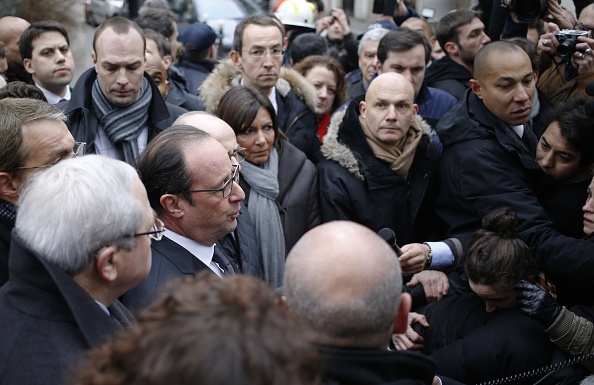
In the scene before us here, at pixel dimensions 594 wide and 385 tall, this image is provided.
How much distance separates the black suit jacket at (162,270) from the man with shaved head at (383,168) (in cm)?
147

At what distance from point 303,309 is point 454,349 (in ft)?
5.55

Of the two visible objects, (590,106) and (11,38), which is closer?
(590,106)

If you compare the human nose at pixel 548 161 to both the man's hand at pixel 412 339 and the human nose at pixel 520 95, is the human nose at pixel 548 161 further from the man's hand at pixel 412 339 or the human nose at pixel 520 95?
the man's hand at pixel 412 339

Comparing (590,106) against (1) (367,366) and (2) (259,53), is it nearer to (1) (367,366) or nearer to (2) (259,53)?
(1) (367,366)

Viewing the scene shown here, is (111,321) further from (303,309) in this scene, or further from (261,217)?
(261,217)

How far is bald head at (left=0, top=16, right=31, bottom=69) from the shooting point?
257 inches

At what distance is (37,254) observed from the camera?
2.03 metres

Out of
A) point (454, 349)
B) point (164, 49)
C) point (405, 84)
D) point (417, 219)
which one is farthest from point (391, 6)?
point (454, 349)

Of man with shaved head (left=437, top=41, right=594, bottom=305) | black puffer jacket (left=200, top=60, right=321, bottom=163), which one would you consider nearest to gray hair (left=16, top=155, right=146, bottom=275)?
man with shaved head (left=437, top=41, right=594, bottom=305)

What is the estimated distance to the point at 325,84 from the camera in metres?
6.12

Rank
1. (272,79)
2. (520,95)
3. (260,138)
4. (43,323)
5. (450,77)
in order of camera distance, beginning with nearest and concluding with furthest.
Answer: (43,323), (520,95), (260,138), (272,79), (450,77)

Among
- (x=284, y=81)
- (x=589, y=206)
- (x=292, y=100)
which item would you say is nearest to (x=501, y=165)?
(x=589, y=206)

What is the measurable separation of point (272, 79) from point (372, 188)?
1545mm

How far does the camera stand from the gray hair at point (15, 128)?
2926mm
